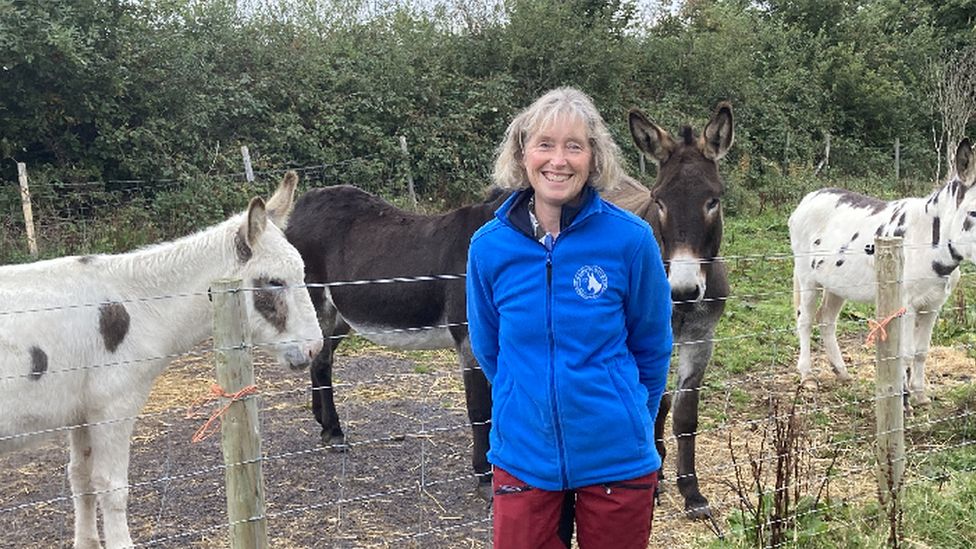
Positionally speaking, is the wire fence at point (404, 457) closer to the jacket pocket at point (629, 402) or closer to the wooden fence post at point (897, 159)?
the jacket pocket at point (629, 402)

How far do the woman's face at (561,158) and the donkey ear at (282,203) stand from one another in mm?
2765

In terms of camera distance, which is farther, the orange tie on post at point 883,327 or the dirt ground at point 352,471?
the dirt ground at point 352,471

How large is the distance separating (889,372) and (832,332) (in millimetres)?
3524

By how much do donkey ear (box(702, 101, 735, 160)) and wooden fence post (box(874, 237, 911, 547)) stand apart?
969 mm

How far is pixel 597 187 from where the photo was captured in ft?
7.87

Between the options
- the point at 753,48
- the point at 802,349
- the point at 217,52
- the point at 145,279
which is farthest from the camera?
the point at 753,48

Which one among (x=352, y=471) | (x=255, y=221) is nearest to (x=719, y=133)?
(x=255, y=221)

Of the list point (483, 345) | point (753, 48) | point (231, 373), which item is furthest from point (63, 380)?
point (753, 48)

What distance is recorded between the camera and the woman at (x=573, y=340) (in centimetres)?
227

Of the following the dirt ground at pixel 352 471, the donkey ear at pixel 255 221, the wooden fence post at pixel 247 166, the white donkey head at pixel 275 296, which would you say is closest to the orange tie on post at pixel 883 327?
the dirt ground at pixel 352 471

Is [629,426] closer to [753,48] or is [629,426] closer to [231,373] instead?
[231,373]

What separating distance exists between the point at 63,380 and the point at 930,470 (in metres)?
4.84

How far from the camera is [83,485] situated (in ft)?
13.1

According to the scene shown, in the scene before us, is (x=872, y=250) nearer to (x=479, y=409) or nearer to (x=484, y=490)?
(x=479, y=409)
